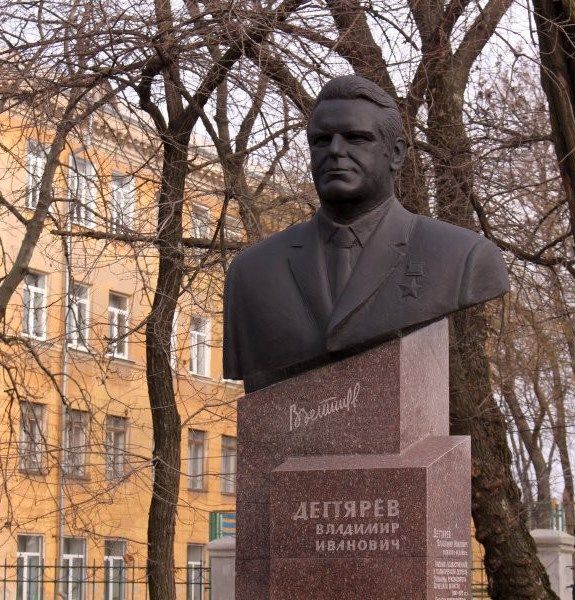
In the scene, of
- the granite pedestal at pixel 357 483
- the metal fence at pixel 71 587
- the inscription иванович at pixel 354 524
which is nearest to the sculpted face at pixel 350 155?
the granite pedestal at pixel 357 483

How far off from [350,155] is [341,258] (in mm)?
407

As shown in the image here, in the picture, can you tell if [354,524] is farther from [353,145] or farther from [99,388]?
[99,388]

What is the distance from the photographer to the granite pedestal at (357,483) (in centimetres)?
543

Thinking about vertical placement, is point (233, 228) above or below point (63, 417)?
above

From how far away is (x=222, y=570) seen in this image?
15227 millimetres

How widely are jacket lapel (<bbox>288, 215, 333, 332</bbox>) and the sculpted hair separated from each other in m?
0.49

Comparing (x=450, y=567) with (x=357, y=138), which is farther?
(x=357, y=138)

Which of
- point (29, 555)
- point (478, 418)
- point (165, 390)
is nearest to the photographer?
point (478, 418)

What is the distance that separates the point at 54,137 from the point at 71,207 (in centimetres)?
56

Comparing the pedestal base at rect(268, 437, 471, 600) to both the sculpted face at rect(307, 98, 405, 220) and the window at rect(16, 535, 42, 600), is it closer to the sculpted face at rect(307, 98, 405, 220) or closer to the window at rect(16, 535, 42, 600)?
the sculpted face at rect(307, 98, 405, 220)

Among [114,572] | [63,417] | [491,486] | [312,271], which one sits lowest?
[114,572]

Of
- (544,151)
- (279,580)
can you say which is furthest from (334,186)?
(544,151)

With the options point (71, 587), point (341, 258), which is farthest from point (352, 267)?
point (71, 587)

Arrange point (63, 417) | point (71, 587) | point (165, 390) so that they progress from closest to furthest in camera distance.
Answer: point (165, 390)
point (63, 417)
point (71, 587)
